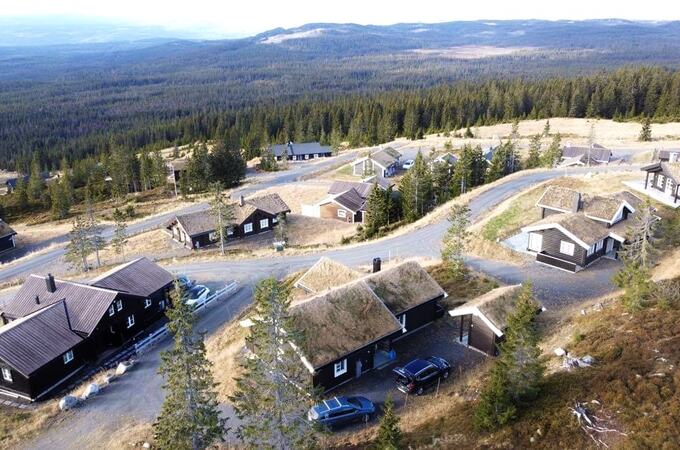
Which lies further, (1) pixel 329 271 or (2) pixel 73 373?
(1) pixel 329 271

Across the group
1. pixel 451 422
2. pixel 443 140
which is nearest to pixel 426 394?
pixel 451 422

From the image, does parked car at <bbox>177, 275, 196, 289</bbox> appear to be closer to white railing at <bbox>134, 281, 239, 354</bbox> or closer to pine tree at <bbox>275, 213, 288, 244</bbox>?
white railing at <bbox>134, 281, 239, 354</bbox>

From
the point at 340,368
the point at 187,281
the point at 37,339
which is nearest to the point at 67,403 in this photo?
the point at 37,339

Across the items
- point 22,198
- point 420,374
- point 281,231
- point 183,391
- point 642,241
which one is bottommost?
point 22,198

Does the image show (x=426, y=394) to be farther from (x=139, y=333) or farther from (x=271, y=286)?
(x=139, y=333)

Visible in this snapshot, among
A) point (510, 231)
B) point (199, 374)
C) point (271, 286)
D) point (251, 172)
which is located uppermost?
point (271, 286)

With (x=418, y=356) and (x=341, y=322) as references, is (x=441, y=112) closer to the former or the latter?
(x=418, y=356)

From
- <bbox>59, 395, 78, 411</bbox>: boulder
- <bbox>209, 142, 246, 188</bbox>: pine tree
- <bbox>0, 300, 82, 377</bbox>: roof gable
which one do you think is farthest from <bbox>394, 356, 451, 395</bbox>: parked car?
<bbox>209, 142, 246, 188</bbox>: pine tree
